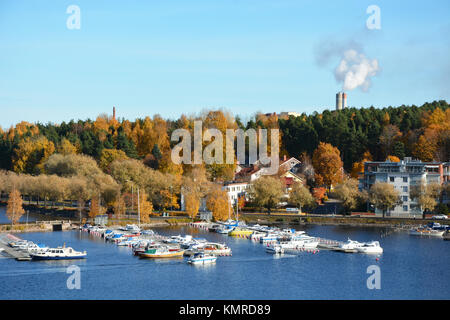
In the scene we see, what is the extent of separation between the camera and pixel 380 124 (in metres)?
82.0

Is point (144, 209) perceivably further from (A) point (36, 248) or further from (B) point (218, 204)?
(A) point (36, 248)

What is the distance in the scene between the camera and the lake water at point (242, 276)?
31.7m

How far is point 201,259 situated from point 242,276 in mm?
4194

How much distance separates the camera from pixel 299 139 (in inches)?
3270

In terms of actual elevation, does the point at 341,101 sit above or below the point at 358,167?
above

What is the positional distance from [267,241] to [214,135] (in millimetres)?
26237

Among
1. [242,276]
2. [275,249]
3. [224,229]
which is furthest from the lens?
[224,229]

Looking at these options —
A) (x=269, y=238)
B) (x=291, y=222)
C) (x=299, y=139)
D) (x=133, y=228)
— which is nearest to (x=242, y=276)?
(x=269, y=238)

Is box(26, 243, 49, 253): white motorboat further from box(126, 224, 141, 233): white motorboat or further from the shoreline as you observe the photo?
the shoreline
